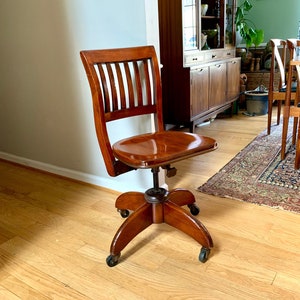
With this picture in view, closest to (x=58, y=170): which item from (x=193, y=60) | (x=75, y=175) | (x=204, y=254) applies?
(x=75, y=175)

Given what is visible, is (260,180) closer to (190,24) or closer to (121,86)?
(121,86)

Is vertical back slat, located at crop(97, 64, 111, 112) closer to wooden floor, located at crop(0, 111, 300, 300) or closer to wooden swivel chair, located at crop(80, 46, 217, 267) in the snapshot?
wooden swivel chair, located at crop(80, 46, 217, 267)

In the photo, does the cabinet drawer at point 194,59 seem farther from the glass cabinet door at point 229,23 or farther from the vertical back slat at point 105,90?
the vertical back slat at point 105,90

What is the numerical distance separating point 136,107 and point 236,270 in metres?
0.84

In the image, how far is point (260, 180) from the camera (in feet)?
6.53

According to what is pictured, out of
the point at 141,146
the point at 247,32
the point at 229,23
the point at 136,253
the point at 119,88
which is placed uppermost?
the point at 229,23

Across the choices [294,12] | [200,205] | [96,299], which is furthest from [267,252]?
[294,12]

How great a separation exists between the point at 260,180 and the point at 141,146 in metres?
1.04

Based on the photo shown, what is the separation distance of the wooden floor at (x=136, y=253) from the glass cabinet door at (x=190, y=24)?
1416 mm

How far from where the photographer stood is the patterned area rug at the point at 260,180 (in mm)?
1763

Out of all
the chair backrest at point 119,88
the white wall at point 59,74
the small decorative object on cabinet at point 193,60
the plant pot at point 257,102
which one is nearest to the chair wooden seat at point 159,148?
the chair backrest at point 119,88

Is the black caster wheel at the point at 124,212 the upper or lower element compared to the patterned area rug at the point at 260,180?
upper

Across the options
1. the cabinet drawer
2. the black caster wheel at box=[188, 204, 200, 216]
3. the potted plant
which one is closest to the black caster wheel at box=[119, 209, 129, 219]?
the black caster wheel at box=[188, 204, 200, 216]

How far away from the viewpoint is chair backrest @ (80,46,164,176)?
1.31 m
